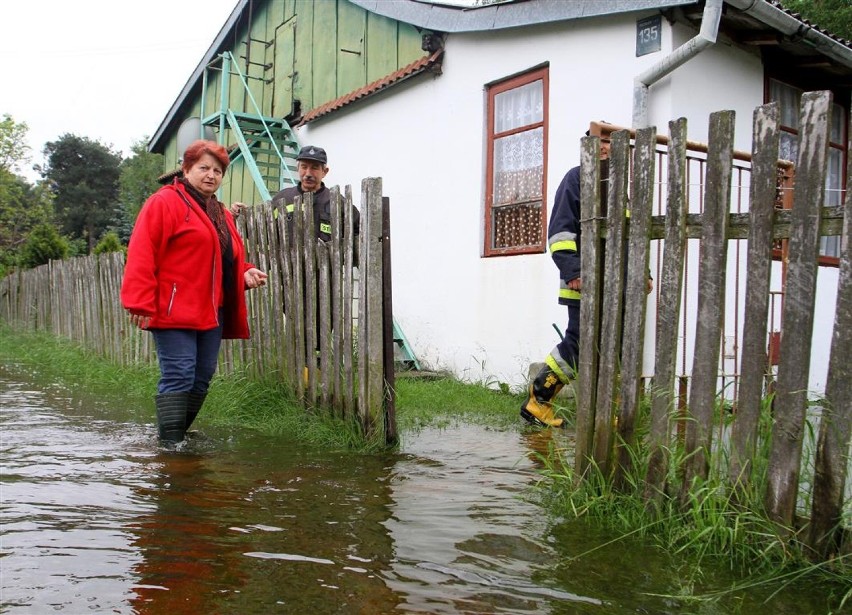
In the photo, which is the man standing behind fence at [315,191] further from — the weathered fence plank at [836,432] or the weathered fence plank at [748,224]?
the weathered fence plank at [836,432]

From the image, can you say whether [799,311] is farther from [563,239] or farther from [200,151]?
[200,151]

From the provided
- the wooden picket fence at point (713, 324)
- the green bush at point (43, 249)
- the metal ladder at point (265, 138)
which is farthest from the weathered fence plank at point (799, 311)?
the green bush at point (43, 249)

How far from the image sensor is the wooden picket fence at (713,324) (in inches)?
97.9

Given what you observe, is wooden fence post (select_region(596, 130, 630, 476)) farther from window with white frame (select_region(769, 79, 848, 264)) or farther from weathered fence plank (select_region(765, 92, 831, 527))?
window with white frame (select_region(769, 79, 848, 264))

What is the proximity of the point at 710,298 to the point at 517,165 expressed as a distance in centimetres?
545

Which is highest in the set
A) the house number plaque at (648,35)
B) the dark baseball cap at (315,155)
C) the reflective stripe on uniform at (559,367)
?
the house number plaque at (648,35)

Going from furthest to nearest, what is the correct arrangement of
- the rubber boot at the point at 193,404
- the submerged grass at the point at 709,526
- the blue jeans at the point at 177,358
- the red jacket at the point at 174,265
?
the rubber boot at the point at 193,404 → the blue jeans at the point at 177,358 → the red jacket at the point at 174,265 → the submerged grass at the point at 709,526

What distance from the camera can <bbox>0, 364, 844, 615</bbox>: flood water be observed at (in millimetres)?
2209

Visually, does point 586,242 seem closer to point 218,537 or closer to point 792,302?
point 792,302

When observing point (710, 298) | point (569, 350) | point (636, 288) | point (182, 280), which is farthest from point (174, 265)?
point (710, 298)

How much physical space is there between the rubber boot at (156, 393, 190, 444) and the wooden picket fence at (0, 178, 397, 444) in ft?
2.98

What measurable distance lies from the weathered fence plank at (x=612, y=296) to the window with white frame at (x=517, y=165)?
14.7 feet

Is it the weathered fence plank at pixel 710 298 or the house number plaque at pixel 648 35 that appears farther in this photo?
the house number plaque at pixel 648 35

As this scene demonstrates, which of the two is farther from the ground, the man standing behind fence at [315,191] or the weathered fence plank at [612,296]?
the man standing behind fence at [315,191]
